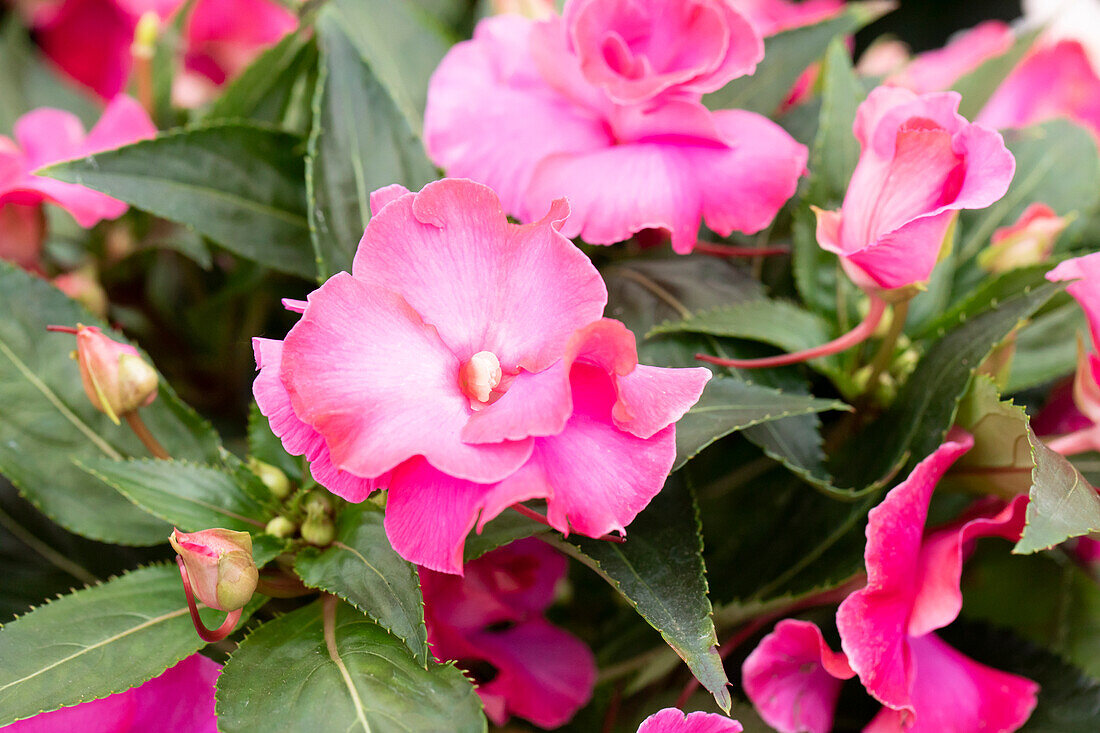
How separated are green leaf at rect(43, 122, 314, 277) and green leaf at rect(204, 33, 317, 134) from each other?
7 cm

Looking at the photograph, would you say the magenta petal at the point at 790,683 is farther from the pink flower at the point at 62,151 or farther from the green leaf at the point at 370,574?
the pink flower at the point at 62,151

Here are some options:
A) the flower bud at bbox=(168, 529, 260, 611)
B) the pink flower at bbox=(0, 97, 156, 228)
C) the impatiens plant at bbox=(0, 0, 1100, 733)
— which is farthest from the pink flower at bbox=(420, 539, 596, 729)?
the pink flower at bbox=(0, 97, 156, 228)

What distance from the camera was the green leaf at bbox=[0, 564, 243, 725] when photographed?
1.26 feet

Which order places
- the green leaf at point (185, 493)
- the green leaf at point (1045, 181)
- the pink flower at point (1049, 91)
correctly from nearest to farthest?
the green leaf at point (185, 493) → the green leaf at point (1045, 181) → the pink flower at point (1049, 91)

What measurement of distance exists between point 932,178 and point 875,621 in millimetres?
204

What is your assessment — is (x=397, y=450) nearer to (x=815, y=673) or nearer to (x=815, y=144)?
(x=815, y=673)

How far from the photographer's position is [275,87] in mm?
669

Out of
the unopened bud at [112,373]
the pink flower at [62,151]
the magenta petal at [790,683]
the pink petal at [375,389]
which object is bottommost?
the magenta petal at [790,683]

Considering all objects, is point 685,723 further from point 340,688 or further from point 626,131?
point 626,131

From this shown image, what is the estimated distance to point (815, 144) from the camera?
0.61 m

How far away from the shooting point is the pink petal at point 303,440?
0.35 m

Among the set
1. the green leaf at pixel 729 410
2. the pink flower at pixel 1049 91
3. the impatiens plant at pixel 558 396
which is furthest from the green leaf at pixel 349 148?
the pink flower at pixel 1049 91

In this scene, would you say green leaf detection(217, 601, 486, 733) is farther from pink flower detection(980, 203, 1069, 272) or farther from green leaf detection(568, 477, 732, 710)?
pink flower detection(980, 203, 1069, 272)

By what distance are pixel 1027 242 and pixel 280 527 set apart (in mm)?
473
